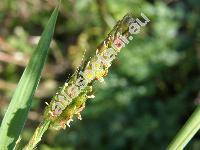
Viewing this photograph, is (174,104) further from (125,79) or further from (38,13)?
(38,13)

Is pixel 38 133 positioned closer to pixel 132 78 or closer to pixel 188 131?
pixel 188 131

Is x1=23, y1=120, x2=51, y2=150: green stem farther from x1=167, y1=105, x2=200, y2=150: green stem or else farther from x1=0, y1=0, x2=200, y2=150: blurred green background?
x1=0, y1=0, x2=200, y2=150: blurred green background

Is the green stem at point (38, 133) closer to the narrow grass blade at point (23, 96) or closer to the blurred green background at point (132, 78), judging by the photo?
the narrow grass blade at point (23, 96)

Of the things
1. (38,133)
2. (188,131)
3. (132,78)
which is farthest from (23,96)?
(132,78)

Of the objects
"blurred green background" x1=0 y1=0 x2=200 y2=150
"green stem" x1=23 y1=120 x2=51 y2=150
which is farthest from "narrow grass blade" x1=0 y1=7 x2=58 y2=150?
"blurred green background" x1=0 y1=0 x2=200 y2=150

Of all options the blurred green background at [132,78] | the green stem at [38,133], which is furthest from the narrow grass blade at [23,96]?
the blurred green background at [132,78]
